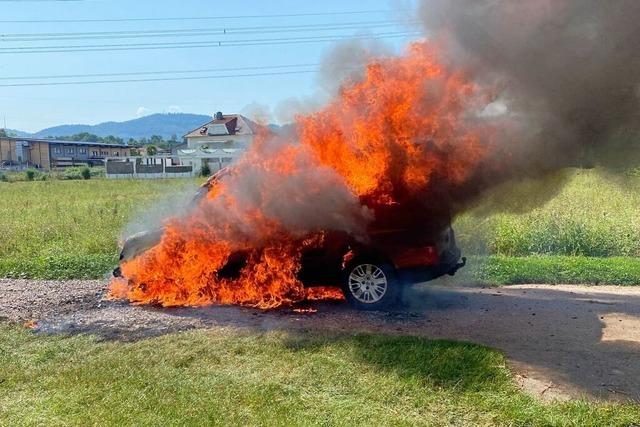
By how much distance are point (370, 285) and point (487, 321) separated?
5.29ft

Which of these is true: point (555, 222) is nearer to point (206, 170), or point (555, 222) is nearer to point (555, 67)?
point (555, 67)

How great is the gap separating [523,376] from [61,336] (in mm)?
5263

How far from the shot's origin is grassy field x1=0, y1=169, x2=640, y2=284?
8.76 meters

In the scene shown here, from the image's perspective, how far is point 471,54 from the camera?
7336 millimetres

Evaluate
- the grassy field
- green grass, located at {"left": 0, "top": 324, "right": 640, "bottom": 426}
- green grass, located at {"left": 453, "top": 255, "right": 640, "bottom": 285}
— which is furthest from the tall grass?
green grass, located at {"left": 0, "top": 324, "right": 640, "bottom": 426}

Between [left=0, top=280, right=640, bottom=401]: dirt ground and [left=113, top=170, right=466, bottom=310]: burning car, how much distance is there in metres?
0.33

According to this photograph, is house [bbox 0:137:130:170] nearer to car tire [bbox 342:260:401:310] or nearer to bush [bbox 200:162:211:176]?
bush [bbox 200:162:211:176]

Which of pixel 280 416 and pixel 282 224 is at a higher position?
pixel 282 224

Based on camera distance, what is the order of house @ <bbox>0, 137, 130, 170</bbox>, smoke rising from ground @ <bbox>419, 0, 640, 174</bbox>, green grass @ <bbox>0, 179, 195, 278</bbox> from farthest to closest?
house @ <bbox>0, 137, 130, 170</bbox> < green grass @ <bbox>0, 179, 195, 278</bbox> < smoke rising from ground @ <bbox>419, 0, 640, 174</bbox>

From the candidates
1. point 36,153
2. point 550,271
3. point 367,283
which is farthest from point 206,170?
point 36,153

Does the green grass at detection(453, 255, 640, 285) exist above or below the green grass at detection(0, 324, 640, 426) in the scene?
above

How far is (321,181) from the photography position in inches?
299

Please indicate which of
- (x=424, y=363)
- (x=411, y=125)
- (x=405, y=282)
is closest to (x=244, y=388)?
(x=424, y=363)

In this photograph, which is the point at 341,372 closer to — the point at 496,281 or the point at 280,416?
the point at 280,416
